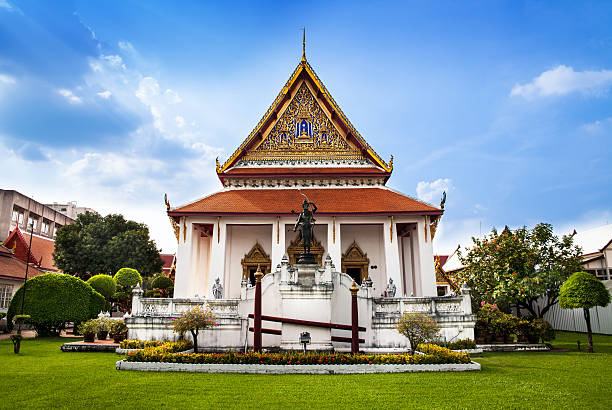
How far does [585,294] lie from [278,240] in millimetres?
10301

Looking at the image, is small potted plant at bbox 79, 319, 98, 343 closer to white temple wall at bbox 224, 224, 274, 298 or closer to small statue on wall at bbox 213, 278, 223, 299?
small statue on wall at bbox 213, 278, 223, 299

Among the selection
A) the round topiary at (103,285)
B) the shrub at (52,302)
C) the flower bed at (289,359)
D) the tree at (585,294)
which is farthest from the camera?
the round topiary at (103,285)

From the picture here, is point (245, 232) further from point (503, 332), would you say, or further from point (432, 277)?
point (503, 332)

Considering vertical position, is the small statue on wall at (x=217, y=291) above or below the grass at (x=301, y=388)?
above

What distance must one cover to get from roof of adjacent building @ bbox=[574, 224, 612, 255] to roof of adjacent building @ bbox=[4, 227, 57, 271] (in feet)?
102

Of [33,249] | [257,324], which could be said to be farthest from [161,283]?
[33,249]

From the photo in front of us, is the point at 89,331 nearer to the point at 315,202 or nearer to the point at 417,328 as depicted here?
the point at 417,328

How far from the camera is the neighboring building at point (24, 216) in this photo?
30.5 metres

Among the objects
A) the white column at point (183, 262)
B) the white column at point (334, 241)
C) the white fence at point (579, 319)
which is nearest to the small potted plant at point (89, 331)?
the white column at point (183, 262)

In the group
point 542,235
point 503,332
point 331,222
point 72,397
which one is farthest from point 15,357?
point 542,235

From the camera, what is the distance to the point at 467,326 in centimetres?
1088

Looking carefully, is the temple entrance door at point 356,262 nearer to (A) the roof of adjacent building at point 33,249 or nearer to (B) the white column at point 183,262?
(B) the white column at point 183,262

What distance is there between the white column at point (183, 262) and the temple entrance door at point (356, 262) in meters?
6.51

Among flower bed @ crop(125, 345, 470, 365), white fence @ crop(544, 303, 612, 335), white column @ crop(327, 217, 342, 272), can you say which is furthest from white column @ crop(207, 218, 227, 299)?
white fence @ crop(544, 303, 612, 335)
